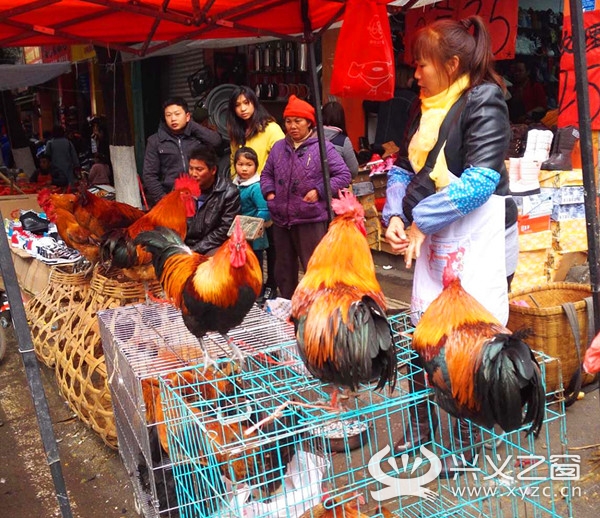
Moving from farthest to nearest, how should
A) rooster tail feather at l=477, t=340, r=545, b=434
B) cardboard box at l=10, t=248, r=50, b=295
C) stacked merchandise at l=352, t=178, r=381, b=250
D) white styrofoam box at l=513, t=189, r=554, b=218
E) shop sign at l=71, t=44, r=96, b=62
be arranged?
shop sign at l=71, t=44, r=96, b=62 < stacked merchandise at l=352, t=178, r=381, b=250 < cardboard box at l=10, t=248, r=50, b=295 < white styrofoam box at l=513, t=189, r=554, b=218 < rooster tail feather at l=477, t=340, r=545, b=434

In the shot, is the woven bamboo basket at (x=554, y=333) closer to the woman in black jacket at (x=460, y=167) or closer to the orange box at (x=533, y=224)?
the woman in black jacket at (x=460, y=167)

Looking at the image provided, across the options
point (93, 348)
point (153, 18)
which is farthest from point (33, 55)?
point (93, 348)

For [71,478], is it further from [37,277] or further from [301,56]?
[301,56]

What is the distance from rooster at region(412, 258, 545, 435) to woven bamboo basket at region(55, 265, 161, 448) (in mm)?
2364

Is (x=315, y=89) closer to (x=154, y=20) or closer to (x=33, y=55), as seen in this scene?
(x=154, y=20)

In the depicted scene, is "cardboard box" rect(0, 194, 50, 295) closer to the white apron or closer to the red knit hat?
the red knit hat

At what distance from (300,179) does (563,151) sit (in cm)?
241

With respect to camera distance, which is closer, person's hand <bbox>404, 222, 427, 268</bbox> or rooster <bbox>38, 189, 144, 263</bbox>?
person's hand <bbox>404, 222, 427, 268</bbox>

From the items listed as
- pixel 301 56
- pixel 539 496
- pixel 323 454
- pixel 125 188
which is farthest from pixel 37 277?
pixel 301 56

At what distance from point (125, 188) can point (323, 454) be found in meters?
4.33

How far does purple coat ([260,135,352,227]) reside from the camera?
4.59 meters

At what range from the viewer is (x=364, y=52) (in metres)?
3.54

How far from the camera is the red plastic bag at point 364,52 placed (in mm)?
3527

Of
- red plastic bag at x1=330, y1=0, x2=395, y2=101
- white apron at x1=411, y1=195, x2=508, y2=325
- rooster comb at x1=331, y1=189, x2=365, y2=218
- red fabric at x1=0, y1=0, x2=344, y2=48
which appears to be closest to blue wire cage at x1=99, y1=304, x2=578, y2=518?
white apron at x1=411, y1=195, x2=508, y2=325
